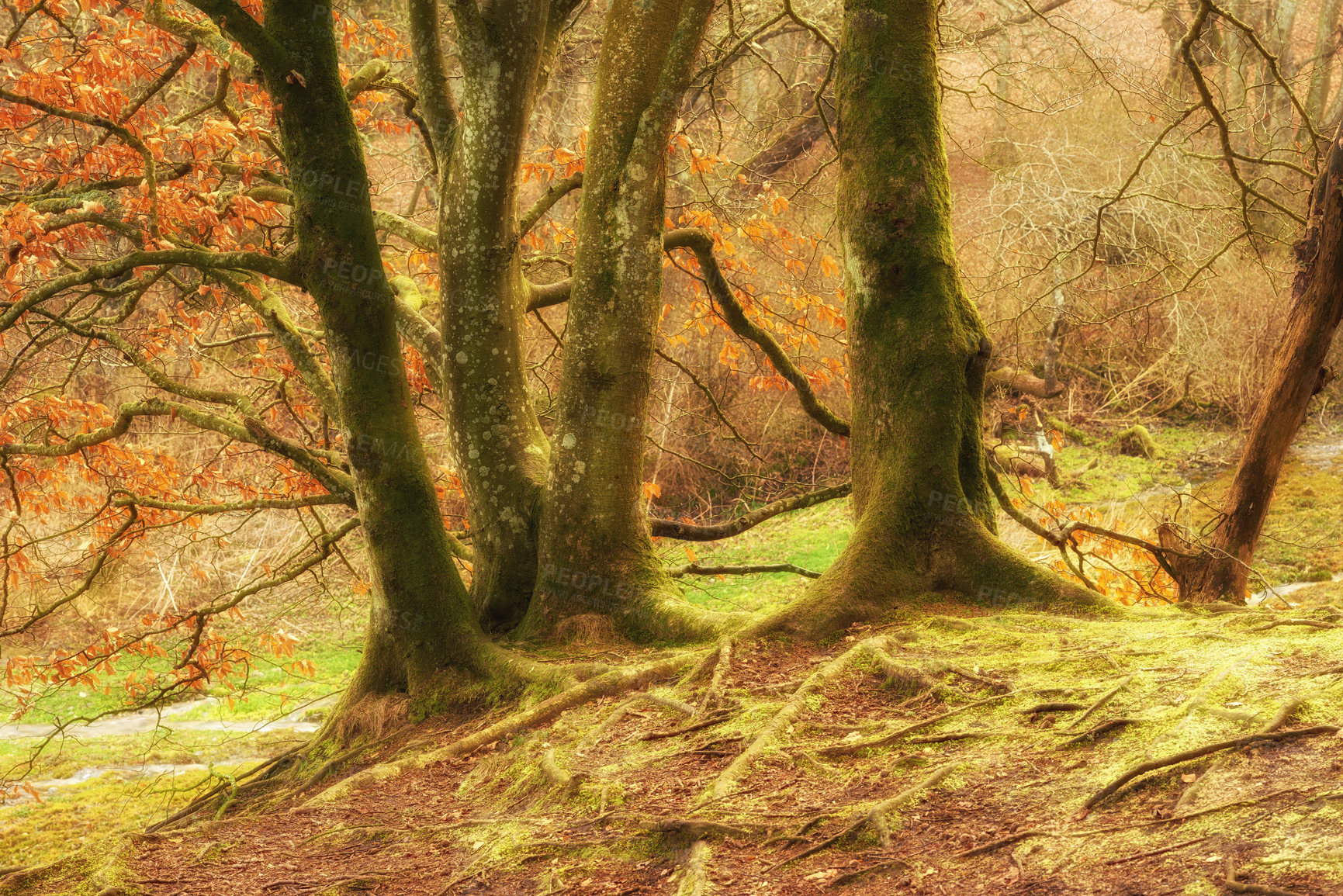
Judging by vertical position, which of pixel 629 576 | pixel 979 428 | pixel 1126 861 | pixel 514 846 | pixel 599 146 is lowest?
pixel 514 846

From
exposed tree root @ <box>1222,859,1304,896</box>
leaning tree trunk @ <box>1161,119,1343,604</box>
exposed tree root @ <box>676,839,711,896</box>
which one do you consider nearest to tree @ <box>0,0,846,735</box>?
exposed tree root @ <box>676,839,711,896</box>

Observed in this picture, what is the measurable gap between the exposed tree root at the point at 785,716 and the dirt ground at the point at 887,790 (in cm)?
2

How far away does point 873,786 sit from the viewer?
3.45 meters

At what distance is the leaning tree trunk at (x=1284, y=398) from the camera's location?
643cm

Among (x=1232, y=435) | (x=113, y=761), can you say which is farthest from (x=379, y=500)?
(x=1232, y=435)

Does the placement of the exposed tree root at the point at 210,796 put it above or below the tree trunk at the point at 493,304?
below

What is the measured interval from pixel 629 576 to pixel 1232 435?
1701cm

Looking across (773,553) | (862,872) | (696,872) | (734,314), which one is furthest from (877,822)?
(773,553)

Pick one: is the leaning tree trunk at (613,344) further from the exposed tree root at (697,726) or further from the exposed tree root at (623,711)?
the exposed tree root at (697,726)

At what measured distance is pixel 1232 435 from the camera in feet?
63.0

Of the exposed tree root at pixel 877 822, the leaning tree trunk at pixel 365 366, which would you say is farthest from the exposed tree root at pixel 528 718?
the exposed tree root at pixel 877 822

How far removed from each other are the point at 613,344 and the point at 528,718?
7.50 ft

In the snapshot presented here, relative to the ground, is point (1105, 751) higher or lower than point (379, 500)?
lower

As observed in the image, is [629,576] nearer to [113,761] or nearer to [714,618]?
[714,618]
